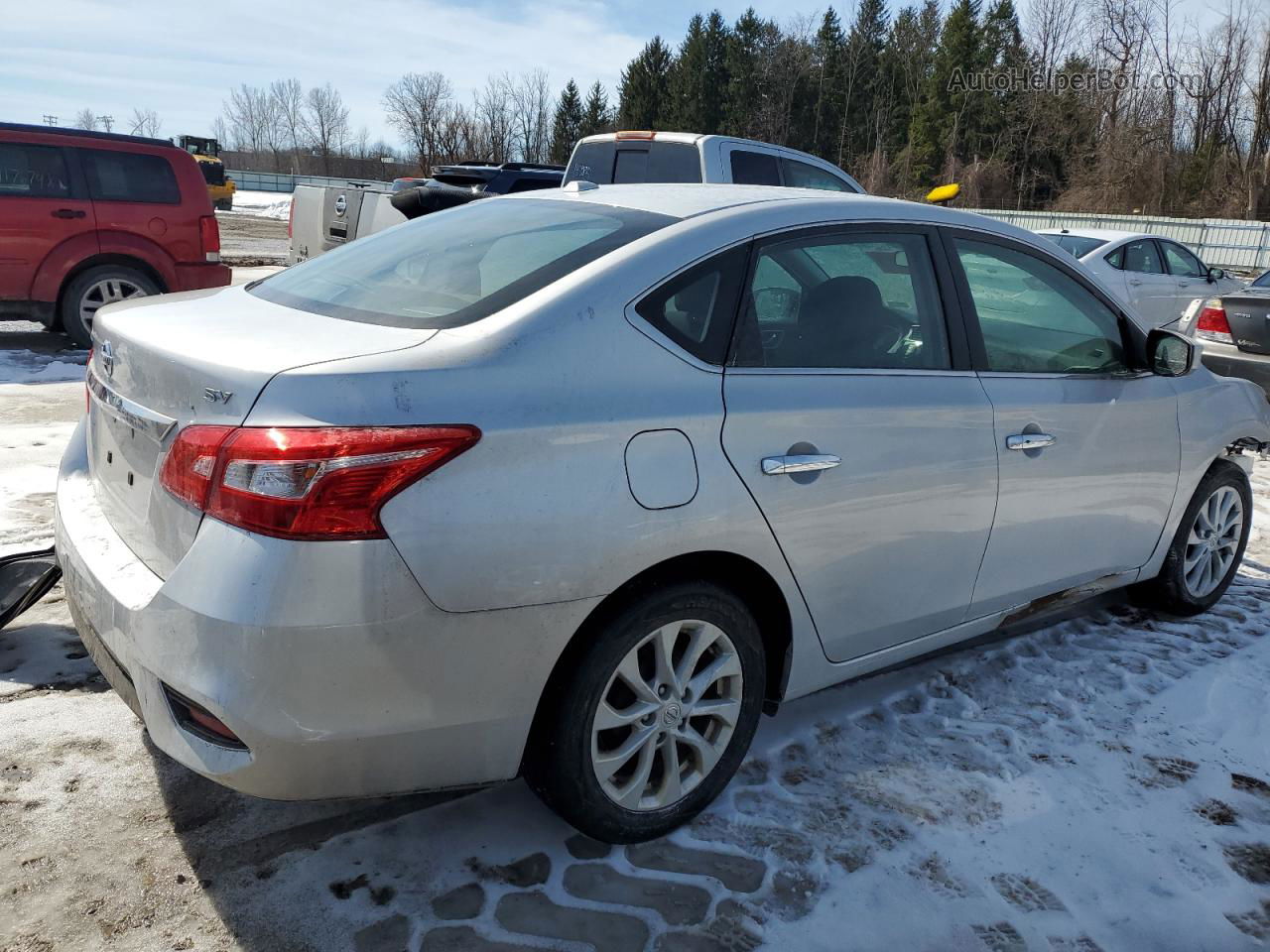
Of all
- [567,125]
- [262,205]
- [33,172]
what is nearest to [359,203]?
[33,172]

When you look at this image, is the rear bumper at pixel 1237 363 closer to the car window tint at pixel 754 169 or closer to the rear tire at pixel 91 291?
the car window tint at pixel 754 169

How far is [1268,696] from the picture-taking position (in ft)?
12.1

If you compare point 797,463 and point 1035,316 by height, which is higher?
point 1035,316

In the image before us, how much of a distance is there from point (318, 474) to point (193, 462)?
33 cm

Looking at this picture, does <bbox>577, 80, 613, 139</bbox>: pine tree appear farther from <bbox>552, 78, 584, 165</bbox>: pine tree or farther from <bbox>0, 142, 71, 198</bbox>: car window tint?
<bbox>0, 142, 71, 198</bbox>: car window tint

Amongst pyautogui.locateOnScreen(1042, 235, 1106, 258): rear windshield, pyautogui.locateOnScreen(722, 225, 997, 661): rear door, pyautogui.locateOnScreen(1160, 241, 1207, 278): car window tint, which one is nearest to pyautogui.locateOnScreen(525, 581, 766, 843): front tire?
pyautogui.locateOnScreen(722, 225, 997, 661): rear door

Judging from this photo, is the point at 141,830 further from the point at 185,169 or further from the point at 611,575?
the point at 185,169

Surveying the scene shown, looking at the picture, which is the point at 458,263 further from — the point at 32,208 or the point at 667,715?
the point at 32,208

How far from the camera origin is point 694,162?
757 cm

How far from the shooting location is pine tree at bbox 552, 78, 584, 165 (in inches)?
2606

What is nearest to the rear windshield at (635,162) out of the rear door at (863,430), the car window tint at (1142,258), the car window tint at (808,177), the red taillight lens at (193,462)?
the car window tint at (808,177)

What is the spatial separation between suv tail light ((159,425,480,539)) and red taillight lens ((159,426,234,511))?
0.5 inches

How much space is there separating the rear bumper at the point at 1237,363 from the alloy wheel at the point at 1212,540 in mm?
4216

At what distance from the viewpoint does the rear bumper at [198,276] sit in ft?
31.7
